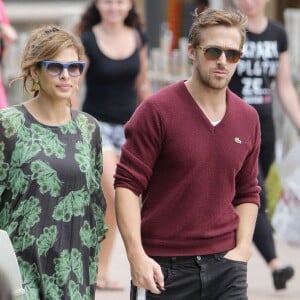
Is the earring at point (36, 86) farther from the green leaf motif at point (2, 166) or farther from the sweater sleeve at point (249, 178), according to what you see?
the sweater sleeve at point (249, 178)

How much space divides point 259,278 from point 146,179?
3.98 metres

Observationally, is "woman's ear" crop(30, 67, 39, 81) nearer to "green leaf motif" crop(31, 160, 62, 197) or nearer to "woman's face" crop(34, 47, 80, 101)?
"woman's face" crop(34, 47, 80, 101)

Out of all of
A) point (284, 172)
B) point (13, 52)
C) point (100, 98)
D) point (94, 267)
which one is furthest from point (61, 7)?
point (94, 267)

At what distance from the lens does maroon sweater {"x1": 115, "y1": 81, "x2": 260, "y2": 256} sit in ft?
16.9

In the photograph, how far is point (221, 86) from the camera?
5.23 m

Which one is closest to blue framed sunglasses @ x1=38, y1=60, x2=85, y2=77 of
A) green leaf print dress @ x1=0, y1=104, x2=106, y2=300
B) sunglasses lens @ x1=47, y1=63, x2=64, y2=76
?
sunglasses lens @ x1=47, y1=63, x2=64, y2=76

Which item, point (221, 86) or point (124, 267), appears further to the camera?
point (124, 267)

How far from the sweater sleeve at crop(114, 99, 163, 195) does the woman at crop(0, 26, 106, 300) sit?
8.6 inches

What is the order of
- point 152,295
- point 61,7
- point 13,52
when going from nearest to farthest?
point 152,295, point 13,52, point 61,7

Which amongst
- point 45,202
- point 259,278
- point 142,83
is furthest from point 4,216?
point 259,278

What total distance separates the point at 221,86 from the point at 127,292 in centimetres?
332

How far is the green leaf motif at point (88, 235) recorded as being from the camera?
535cm

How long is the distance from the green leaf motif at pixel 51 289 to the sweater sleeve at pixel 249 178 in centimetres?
79

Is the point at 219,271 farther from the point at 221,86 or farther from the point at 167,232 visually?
the point at 221,86
